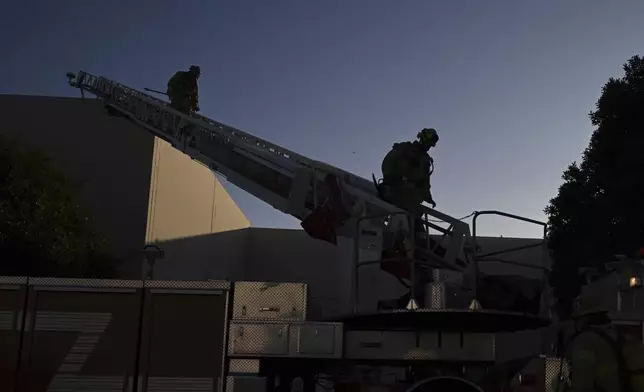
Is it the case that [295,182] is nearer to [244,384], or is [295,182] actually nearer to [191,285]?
[191,285]

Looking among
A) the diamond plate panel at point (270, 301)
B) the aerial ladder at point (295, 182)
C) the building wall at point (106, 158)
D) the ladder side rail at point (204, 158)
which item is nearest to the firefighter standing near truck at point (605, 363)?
the aerial ladder at point (295, 182)

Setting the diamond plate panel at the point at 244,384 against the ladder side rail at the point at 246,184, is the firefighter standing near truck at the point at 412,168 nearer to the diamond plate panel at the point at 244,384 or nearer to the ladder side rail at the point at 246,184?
the ladder side rail at the point at 246,184

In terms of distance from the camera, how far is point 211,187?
2267 centimetres

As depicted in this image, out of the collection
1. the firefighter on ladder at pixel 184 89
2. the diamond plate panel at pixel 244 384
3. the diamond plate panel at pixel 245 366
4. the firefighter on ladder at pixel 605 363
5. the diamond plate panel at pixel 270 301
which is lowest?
the diamond plate panel at pixel 244 384

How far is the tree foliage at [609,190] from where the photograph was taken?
15242 mm

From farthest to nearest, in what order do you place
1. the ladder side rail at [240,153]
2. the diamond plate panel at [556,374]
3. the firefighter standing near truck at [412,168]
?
the ladder side rail at [240,153] < the firefighter standing near truck at [412,168] < the diamond plate panel at [556,374]

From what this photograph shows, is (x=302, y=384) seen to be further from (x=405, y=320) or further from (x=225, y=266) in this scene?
(x=225, y=266)

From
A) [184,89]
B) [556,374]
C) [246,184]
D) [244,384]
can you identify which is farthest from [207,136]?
[556,374]

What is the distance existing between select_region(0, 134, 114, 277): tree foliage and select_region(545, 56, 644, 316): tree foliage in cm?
910

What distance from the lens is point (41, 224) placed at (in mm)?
12922

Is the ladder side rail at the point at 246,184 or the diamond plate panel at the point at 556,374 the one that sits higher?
the ladder side rail at the point at 246,184

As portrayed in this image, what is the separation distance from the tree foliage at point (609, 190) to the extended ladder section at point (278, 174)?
707 centimetres

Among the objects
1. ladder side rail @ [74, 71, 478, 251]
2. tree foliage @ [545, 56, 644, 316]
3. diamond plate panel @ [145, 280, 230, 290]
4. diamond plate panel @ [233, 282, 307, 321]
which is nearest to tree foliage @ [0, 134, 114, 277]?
ladder side rail @ [74, 71, 478, 251]

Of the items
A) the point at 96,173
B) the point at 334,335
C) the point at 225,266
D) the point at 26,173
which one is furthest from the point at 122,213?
the point at 334,335
